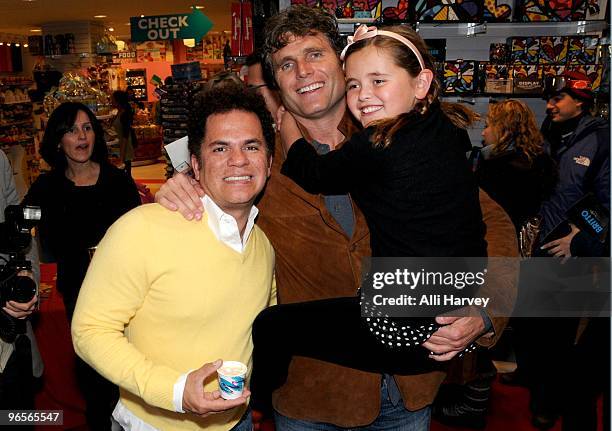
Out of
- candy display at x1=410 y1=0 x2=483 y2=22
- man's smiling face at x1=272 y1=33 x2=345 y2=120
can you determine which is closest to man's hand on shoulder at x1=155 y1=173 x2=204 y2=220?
man's smiling face at x1=272 y1=33 x2=345 y2=120

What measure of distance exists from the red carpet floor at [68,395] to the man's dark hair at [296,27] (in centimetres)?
252

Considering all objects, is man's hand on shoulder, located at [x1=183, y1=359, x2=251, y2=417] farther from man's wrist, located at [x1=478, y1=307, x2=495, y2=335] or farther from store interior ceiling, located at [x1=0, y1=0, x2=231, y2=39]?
store interior ceiling, located at [x1=0, y1=0, x2=231, y2=39]

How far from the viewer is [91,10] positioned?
43.2ft

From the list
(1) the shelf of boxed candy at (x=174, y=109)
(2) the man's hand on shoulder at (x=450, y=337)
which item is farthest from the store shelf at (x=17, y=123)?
(2) the man's hand on shoulder at (x=450, y=337)

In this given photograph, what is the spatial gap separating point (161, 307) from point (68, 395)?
2725mm

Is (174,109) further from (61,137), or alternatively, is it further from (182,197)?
(182,197)

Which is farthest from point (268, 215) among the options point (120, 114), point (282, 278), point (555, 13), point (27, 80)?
point (27, 80)

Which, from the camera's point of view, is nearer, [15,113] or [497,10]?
[497,10]

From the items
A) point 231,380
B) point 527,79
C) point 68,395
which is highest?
point 527,79

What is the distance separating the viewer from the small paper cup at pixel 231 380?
1.33m

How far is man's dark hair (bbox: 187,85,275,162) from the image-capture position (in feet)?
5.20

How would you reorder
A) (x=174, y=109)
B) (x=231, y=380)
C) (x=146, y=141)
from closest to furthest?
1. (x=231, y=380)
2. (x=174, y=109)
3. (x=146, y=141)

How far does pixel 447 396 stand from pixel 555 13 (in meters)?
2.89

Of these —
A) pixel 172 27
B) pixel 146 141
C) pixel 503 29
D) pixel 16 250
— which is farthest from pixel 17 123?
pixel 16 250
